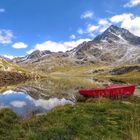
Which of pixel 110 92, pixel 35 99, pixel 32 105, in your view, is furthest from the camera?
pixel 35 99

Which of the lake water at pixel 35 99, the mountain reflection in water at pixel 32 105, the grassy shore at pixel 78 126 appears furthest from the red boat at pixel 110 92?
the grassy shore at pixel 78 126

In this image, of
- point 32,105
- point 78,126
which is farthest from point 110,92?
point 78,126

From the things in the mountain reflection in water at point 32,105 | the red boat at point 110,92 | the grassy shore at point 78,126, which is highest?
the red boat at point 110,92

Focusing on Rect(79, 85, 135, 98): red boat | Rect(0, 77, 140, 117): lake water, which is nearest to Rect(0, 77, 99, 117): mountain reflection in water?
Rect(0, 77, 140, 117): lake water

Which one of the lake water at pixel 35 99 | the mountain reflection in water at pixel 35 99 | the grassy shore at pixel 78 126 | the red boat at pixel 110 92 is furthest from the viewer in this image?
Result: the red boat at pixel 110 92

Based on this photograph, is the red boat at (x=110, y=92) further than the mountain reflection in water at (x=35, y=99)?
Yes

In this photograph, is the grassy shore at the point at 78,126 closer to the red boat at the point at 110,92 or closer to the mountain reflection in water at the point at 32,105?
the mountain reflection in water at the point at 32,105

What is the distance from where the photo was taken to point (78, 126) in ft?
63.5

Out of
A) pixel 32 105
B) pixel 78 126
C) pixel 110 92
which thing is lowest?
pixel 32 105

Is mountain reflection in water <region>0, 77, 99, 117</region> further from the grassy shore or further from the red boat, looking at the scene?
the grassy shore

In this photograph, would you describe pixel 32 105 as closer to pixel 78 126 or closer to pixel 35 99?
pixel 35 99

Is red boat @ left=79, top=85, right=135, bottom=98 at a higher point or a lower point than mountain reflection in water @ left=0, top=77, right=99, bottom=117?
higher

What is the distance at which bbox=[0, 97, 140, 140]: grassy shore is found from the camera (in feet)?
54.4

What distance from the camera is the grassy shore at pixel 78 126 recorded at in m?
16.6
